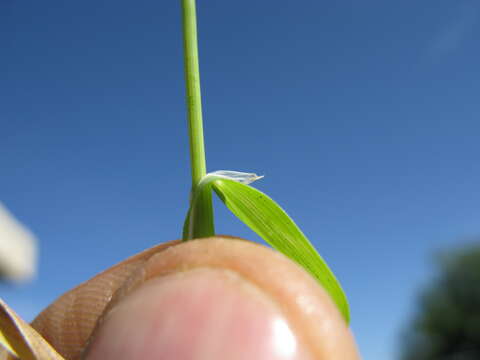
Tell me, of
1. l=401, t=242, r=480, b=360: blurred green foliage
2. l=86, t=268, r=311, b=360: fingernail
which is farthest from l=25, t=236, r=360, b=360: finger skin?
l=401, t=242, r=480, b=360: blurred green foliage

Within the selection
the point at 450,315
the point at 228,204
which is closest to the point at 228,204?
the point at 228,204

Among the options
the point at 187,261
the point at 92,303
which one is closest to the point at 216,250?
the point at 187,261

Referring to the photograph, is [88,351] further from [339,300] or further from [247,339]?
[339,300]

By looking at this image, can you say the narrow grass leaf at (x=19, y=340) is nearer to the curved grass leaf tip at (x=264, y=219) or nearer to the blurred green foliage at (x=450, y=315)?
the curved grass leaf tip at (x=264, y=219)

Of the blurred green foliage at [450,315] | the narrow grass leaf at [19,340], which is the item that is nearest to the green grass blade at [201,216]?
the narrow grass leaf at [19,340]

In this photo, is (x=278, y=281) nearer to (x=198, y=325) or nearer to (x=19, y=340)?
(x=198, y=325)

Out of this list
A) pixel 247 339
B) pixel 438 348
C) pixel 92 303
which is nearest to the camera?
pixel 247 339
